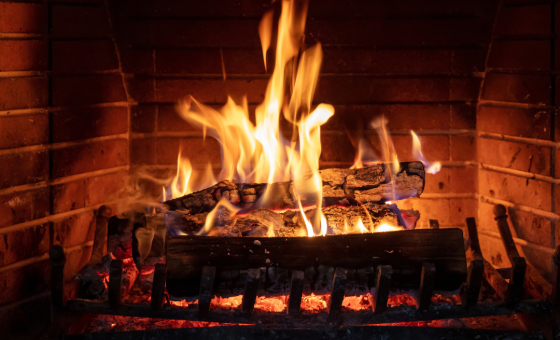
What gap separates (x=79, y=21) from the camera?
261 centimetres

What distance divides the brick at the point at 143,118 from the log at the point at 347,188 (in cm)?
71

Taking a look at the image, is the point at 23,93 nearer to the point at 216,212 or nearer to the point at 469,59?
the point at 216,212

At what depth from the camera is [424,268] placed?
6.53 ft

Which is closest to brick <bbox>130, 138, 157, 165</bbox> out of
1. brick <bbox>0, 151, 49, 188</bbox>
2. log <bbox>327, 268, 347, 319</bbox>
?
brick <bbox>0, 151, 49, 188</bbox>

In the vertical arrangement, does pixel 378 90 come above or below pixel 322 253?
above

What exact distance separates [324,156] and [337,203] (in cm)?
55

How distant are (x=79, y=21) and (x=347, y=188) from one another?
5.17 feet

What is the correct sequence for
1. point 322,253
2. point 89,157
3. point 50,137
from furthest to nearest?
point 89,157, point 50,137, point 322,253

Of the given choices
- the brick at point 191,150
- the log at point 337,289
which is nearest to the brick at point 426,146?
the brick at point 191,150

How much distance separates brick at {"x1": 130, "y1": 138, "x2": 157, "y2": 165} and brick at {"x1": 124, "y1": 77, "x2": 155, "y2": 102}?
237mm

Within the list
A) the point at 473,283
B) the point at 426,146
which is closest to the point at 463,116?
the point at 426,146

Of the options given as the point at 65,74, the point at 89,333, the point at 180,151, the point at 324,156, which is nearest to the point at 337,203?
the point at 324,156

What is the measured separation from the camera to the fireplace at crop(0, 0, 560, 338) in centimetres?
242

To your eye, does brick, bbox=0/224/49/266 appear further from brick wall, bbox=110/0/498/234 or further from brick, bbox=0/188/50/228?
A: brick wall, bbox=110/0/498/234
